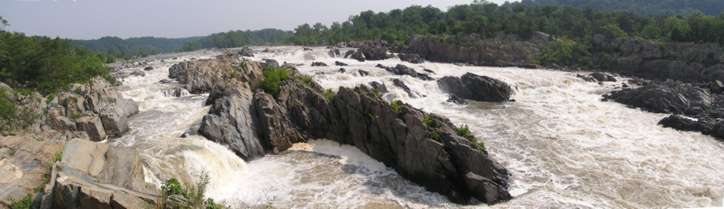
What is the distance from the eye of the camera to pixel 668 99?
118 ft

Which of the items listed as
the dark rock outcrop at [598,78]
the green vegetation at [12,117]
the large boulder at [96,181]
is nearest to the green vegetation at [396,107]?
the large boulder at [96,181]

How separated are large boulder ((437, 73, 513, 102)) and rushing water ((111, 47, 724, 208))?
13.5 feet

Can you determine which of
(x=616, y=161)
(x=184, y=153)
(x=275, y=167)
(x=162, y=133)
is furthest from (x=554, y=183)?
(x=162, y=133)

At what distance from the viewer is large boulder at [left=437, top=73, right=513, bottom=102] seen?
1558 inches

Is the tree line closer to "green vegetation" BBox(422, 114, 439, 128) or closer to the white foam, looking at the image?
the white foam

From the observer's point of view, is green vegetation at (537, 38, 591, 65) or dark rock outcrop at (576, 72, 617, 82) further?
green vegetation at (537, 38, 591, 65)

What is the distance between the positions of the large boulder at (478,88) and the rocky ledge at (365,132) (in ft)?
56.5

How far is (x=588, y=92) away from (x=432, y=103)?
57.6 ft

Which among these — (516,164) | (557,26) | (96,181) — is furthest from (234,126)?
(557,26)

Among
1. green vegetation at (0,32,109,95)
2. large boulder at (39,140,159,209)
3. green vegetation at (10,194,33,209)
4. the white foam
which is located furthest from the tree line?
green vegetation at (10,194,33,209)

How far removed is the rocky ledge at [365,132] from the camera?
19391 millimetres

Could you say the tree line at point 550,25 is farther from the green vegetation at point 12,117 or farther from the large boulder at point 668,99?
the green vegetation at point 12,117

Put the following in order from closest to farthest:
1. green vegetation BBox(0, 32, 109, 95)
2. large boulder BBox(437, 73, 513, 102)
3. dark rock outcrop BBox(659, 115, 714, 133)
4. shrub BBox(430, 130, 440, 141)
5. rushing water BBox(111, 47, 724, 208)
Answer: rushing water BBox(111, 47, 724, 208) → shrub BBox(430, 130, 440, 141) → dark rock outcrop BBox(659, 115, 714, 133) → green vegetation BBox(0, 32, 109, 95) → large boulder BBox(437, 73, 513, 102)

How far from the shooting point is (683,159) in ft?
79.2
